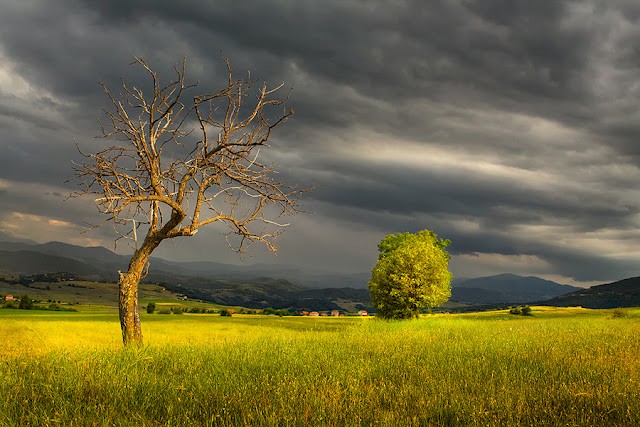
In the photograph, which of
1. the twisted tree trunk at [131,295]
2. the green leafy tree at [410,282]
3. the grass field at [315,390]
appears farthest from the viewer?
the green leafy tree at [410,282]

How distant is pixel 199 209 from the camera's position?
16375 millimetres

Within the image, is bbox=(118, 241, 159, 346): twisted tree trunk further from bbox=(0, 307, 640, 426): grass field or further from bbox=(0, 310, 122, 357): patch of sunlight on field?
bbox=(0, 307, 640, 426): grass field

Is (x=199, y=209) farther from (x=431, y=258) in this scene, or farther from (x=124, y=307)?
(x=431, y=258)

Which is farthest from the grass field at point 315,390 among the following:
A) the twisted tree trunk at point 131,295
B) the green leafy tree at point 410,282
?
the green leafy tree at point 410,282

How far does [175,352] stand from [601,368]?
10634 mm

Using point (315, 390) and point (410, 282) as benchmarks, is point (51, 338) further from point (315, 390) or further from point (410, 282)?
point (410, 282)

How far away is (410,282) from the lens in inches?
1759

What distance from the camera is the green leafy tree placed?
44.8 meters

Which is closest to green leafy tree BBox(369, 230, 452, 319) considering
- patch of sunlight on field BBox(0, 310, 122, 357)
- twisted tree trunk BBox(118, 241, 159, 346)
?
patch of sunlight on field BBox(0, 310, 122, 357)

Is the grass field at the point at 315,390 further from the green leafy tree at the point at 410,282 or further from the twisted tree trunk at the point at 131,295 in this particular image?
the green leafy tree at the point at 410,282

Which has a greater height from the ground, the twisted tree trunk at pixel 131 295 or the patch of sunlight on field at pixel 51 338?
the twisted tree trunk at pixel 131 295

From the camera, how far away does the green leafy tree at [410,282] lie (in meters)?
44.8

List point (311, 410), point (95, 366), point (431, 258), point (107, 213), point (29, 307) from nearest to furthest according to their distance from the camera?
1. point (311, 410)
2. point (95, 366)
3. point (107, 213)
4. point (431, 258)
5. point (29, 307)

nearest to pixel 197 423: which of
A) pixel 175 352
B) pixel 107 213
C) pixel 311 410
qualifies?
pixel 311 410
